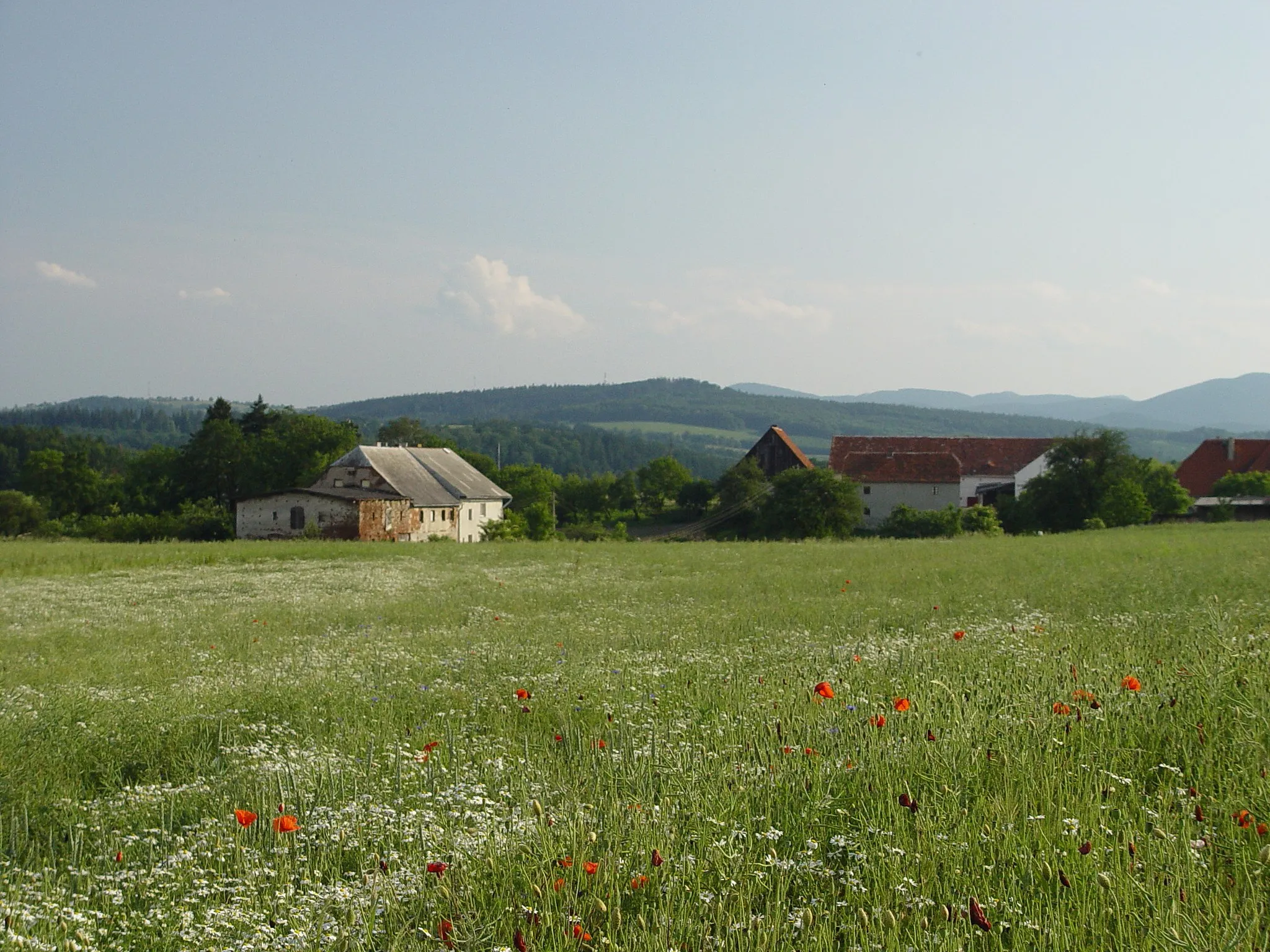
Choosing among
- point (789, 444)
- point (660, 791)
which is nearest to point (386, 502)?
point (789, 444)

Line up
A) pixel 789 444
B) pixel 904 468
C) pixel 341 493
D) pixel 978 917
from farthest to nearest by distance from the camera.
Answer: pixel 789 444
pixel 904 468
pixel 341 493
pixel 978 917

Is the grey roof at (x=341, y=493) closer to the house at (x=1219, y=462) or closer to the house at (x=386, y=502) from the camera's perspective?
the house at (x=386, y=502)

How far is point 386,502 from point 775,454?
53934mm

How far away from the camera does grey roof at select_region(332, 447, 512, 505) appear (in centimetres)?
6631

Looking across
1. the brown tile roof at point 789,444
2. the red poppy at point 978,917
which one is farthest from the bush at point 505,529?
the red poppy at point 978,917

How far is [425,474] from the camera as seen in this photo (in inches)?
2830

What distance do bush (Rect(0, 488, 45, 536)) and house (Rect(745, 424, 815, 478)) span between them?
69.8 meters

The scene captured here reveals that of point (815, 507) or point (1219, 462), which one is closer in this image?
point (815, 507)

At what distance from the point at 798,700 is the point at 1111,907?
337 centimetres

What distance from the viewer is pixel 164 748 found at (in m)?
6.92

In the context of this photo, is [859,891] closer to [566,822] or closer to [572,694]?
[566,822]

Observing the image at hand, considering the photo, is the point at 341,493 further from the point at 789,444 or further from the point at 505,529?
the point at 789,444

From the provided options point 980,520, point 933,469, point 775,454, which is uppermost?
point 775,454

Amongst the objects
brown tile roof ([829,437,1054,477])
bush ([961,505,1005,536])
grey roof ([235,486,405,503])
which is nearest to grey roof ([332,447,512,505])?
grey roof ([235,486,405,503])
